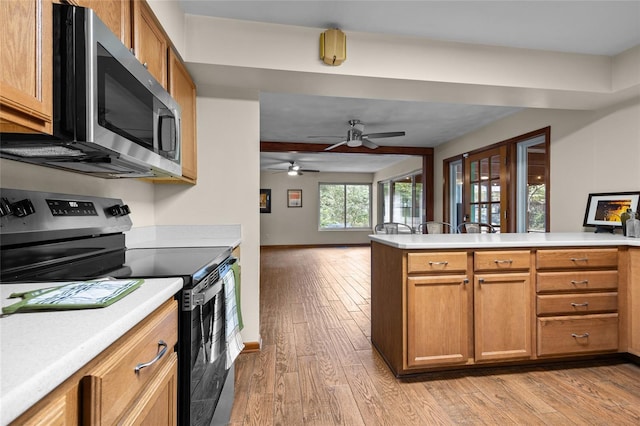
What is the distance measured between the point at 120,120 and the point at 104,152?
0.43 feet

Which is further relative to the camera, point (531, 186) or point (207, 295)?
point (531, 186)

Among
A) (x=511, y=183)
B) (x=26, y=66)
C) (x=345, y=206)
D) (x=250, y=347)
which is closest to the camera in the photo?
(x=26, y=66)

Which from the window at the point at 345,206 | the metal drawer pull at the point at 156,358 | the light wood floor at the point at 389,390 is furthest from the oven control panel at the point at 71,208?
the window at the point at 345,206

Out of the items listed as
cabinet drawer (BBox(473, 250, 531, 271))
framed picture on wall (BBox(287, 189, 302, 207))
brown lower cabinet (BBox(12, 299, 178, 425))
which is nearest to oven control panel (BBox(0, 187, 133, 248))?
brown lower cabinet (BBox(12, 299, 178, 425))

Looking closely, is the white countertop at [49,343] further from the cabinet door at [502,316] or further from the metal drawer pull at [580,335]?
the metal drawer pull at [580,335]

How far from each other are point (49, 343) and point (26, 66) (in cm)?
70

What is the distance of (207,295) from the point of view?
119 centimetres

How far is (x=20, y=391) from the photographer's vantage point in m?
0.40

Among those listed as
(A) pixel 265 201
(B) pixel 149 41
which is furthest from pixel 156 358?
(A) pixel 265 201

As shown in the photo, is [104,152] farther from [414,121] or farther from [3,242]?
[414,121]

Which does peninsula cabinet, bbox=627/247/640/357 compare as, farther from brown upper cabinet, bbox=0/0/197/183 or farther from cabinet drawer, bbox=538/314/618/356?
brown upper cabinet, bbox=0/0/197/183

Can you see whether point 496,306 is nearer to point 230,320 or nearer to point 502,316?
point 502,316

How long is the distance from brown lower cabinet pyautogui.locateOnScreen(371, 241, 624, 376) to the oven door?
1114mm

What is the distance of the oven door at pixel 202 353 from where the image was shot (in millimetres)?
1038
